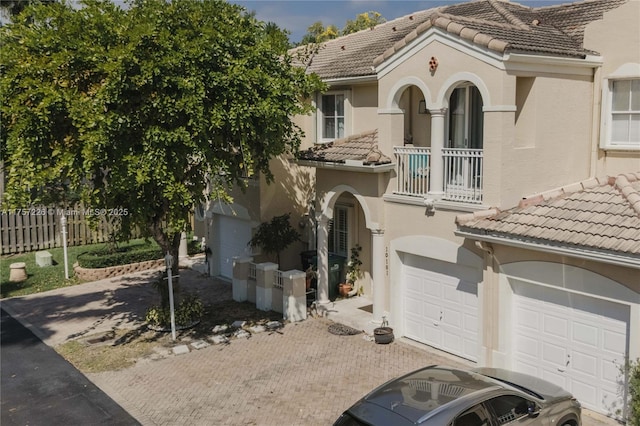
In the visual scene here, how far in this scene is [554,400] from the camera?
984cm

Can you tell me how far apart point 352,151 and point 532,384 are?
28.5 ft

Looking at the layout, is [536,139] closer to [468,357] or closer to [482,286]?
[482,286]

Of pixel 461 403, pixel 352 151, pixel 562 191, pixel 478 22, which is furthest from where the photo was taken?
pixel 352 151

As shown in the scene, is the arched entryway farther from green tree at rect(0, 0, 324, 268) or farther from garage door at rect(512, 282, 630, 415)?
garage door at rect(512, 282, 630, 415)

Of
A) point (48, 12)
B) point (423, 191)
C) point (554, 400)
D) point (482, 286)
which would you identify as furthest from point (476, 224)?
point (48, 12)

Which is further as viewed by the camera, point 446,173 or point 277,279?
point 277,279

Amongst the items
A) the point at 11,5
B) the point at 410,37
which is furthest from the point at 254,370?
the point at 11,5

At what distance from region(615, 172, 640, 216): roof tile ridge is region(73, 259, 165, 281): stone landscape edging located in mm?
17541

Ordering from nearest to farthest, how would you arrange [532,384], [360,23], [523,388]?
[523,388], [532,384], [360,23]

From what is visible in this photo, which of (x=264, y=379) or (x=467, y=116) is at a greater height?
(x=467, y=116)

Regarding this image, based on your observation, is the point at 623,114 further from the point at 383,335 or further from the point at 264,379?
the point at 264,379

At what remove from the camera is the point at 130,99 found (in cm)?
1346

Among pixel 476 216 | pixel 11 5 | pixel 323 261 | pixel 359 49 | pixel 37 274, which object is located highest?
pixel 11 5

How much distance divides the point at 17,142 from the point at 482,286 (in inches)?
421
